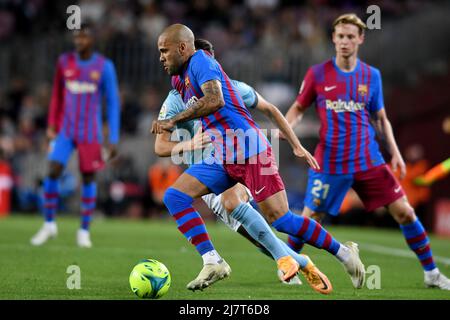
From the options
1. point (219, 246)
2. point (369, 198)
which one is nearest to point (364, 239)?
point (219, 246)

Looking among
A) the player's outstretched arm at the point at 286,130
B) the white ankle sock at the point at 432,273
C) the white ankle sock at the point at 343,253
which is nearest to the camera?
the player's outstretched arm at the point at 286,130

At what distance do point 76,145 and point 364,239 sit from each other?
554cm

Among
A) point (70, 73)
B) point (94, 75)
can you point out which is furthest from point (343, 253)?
point (70, 73)

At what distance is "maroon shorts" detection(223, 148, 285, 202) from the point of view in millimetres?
7305

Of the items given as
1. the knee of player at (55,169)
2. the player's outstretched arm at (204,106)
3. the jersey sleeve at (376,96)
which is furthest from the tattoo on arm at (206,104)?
the knee of player at (55,169)

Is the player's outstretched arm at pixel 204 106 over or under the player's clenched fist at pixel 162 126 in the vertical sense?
over

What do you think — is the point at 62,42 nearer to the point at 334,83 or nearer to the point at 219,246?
the point at 219,246

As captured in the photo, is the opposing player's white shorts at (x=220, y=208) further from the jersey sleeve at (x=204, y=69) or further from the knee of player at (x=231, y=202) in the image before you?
the jersey sleeve at (x=204, y=69)

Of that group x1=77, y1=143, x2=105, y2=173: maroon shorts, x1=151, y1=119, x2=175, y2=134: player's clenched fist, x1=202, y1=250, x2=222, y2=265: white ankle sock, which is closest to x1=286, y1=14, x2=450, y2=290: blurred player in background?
x1=202, y1=250, x2=222, y2=265: white ankle sock

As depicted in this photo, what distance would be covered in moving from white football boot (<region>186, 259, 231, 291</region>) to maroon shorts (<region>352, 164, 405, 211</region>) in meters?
1.86

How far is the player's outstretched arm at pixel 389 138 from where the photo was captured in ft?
28.6

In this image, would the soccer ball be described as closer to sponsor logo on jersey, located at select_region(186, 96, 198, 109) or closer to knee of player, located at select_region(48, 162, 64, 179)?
sponsor logo on jersey, located at select_region(186, 96, 198, 109)

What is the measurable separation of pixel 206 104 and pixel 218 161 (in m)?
0.59

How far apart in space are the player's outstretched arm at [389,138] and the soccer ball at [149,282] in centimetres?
274
